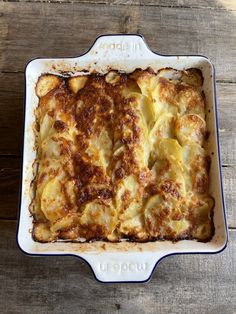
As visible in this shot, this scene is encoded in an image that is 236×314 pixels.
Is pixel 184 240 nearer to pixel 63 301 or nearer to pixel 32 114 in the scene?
pixel 63 301

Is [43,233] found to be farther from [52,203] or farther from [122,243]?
[122,243]

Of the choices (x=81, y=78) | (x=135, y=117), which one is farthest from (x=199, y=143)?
(x=81, y=78)

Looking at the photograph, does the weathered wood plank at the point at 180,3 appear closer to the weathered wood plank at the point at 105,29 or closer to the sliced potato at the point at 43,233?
the weathered wood plank at the point at 105,29

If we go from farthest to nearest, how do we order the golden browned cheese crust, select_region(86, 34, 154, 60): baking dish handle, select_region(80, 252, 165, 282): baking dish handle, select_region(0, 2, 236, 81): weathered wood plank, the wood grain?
select_region(0, 2, 236, 81): weathered wood plank < the wood grain < select_region(86, 34, 154, 60): baking dish handle < the golden browned cheese crust < select_region(80, 252, 165, 282): baking dish handle

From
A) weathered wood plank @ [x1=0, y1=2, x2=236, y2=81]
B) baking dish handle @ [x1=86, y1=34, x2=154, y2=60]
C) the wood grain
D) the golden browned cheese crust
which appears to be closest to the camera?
the golden browned cheese crust

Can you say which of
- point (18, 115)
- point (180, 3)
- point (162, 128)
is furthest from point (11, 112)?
point (180, 3)

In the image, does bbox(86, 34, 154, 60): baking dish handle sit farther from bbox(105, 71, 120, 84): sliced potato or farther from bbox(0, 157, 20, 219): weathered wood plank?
bbox(0, 157, 20, 219): weathered wood plank

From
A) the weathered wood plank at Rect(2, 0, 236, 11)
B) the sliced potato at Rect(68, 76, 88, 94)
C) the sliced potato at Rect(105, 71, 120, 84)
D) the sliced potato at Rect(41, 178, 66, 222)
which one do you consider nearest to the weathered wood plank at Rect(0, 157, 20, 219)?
the sliced potato at Rect(41, 178, 66, 222)

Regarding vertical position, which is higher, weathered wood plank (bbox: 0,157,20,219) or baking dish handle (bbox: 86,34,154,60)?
baking dish handle (bbox: 86,34,154,60)
